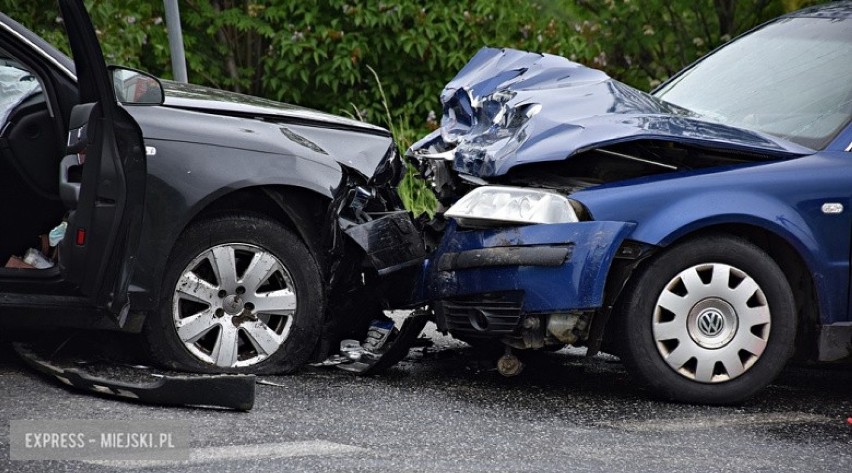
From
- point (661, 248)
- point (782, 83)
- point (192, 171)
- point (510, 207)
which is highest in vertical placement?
point (782, 83)

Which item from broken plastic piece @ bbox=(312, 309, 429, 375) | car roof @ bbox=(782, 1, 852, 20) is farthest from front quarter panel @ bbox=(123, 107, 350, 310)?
car roof @ bbox=(782, 1, 852, 20)

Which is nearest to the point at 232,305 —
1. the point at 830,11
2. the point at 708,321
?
the point at 708,321

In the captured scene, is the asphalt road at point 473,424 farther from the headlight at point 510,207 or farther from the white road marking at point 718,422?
the headlight at point 510,207

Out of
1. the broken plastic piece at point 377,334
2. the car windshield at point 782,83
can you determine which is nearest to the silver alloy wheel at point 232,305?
the broken plastic piece at point 377,334

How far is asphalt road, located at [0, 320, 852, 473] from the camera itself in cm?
443

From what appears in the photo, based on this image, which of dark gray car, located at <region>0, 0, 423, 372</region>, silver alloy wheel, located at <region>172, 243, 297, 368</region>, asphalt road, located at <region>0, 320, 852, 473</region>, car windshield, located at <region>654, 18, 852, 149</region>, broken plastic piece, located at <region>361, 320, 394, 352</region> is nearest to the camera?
asphalt road, located at <region>0, 320, 852, 473</region>

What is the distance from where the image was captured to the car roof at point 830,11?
6.40 m

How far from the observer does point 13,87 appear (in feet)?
18.7

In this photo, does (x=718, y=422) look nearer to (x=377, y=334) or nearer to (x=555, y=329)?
(x=555, y=329)

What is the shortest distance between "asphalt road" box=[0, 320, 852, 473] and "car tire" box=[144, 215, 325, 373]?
17 centimetres

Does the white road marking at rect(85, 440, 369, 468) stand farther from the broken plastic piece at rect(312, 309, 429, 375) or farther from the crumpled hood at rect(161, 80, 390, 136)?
the crumpled hood at rect(161, 80, 390, 136)

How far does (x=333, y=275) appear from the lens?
582 cm

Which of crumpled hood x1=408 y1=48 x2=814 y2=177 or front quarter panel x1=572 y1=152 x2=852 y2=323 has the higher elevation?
crumpled hood x1=408 y1=48 x2=814 y2=177

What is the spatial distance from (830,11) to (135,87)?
10.8ft
